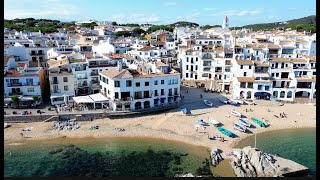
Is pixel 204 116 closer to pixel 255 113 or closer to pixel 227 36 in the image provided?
pixel 255 113

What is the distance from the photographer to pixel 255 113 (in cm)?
2245

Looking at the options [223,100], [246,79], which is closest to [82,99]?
[223,100]

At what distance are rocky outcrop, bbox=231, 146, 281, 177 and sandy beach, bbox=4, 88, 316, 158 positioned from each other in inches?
72.6

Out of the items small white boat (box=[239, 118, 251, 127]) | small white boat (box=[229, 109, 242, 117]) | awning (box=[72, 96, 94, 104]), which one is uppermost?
awning (box=[72, 96, 94, 104])

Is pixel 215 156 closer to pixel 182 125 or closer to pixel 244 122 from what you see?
pixel 182 125

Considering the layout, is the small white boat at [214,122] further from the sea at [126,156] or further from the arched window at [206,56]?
the arched window at [206,56]

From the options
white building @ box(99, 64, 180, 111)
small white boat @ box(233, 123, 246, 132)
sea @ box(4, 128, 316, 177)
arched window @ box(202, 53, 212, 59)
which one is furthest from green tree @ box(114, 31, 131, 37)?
small white boat @ box(233, 123, 246, 132)

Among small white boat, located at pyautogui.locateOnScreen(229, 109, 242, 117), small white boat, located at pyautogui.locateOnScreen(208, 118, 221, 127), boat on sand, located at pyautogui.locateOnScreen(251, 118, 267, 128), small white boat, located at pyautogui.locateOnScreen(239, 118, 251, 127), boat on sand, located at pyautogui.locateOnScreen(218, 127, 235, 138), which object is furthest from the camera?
small white boat, located at pyautogui.locateOnScreen(229, 109, 242, 117)

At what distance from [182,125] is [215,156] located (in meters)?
4.43

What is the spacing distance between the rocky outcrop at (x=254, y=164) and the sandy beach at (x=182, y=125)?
6.05ft

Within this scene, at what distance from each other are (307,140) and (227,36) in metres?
30.6

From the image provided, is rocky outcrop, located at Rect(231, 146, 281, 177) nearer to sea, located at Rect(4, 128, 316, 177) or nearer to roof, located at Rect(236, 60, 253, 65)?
sea, located at Rect(4, 128, 316, 177)

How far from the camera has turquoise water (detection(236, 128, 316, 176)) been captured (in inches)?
655

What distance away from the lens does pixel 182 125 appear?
19984mm
